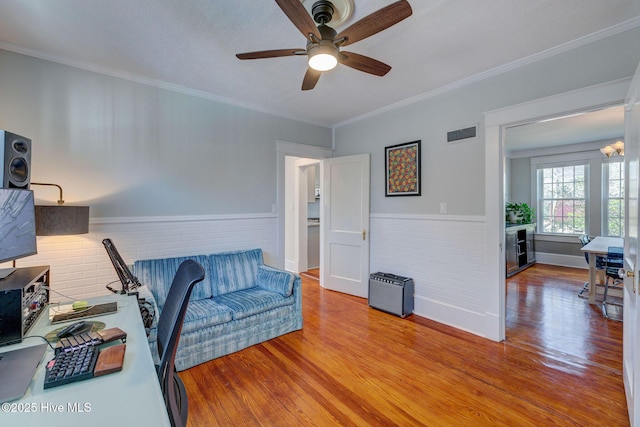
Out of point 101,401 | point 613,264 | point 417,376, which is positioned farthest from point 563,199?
point 101,401

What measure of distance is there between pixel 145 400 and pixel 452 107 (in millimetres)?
3346

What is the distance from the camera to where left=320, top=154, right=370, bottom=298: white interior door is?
393 centimetres

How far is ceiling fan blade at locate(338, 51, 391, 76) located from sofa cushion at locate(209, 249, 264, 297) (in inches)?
86.3

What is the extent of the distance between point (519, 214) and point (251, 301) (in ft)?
17.8

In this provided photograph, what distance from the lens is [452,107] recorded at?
303 centimetres

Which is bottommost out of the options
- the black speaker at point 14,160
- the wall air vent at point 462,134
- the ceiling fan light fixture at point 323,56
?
the black speaker at point 14,160

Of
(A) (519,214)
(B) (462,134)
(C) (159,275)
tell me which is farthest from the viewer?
(A) (519,214)

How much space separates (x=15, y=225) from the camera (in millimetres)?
1310

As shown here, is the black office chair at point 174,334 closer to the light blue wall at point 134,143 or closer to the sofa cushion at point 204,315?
the sofa cushion at point 204,315

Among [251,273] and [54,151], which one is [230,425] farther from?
[54,151]

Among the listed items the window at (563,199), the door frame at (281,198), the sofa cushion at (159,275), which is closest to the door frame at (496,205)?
the door frame at (281,198)

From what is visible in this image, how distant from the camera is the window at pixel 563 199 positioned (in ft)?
18.6

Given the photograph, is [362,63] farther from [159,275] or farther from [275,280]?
[159,275]

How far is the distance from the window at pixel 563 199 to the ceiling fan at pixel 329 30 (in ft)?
19.5
